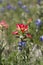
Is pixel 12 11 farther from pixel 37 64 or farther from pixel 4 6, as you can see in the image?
pixel 37 64

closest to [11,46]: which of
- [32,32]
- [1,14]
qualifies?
[32,32]

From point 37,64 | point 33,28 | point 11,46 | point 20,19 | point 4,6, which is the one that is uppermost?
point 4,6

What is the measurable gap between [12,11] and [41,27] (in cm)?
163

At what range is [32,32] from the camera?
375 centimetres

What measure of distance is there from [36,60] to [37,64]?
48mm

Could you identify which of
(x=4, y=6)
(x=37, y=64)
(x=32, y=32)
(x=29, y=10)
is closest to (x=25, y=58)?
(x=37, y=64)

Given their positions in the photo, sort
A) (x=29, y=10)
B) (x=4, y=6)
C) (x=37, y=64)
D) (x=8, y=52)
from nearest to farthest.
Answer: (x=37, y=64)
(x=8, y=52)
(x=29, y=10)
(x=4, y=6)

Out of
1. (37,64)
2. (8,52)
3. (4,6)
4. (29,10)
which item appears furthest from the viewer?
(4,6)

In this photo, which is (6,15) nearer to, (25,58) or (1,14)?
(1,14)

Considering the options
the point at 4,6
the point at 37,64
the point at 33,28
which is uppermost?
the point at 4,6

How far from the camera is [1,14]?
17.5 ft

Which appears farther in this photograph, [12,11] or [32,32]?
[12,11]

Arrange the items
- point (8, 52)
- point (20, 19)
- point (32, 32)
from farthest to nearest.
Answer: point (20, 19) < point (32, 32) < point (8, 52)

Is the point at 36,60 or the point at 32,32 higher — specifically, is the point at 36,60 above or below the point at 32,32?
below
